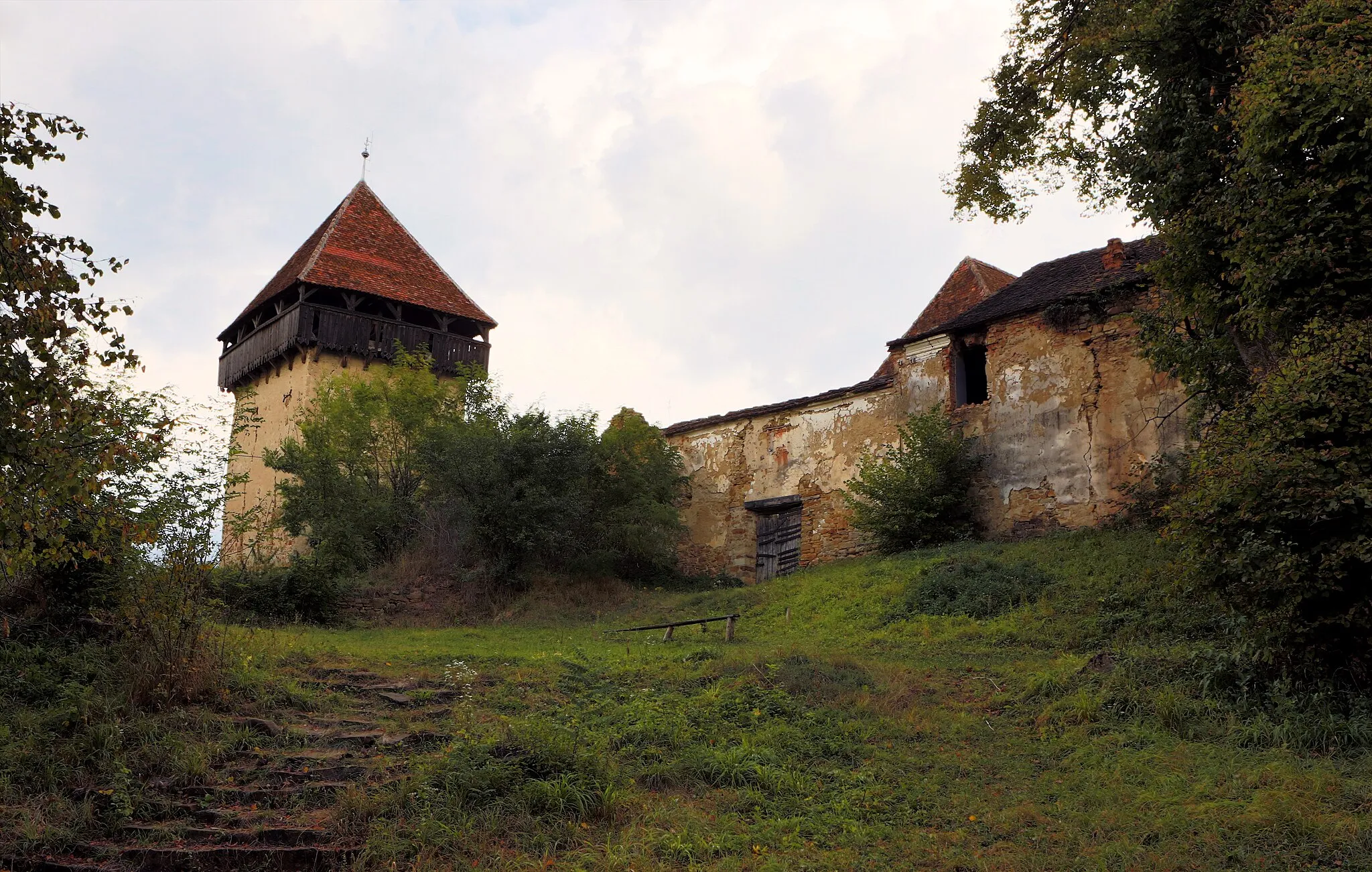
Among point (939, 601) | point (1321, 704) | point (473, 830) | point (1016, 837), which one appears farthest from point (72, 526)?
point (1321, 704)

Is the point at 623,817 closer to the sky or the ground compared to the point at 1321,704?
closer to the ground

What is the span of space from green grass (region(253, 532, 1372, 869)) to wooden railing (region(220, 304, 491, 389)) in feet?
52.8

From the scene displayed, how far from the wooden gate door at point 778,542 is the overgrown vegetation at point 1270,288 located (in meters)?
9.63

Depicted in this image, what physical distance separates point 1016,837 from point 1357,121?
6637 millimetres

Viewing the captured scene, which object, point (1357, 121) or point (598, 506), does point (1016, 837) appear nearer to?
point (1357, 121)

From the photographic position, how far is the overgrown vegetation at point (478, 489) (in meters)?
17.8

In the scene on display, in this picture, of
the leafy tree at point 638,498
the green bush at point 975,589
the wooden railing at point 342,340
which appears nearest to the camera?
the green bush at point 975,589

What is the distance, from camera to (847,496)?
18219 millimetres

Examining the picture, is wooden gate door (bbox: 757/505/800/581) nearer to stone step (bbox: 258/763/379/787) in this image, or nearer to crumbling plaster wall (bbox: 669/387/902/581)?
crumbling plaster wall (bbox: 669/387/902/581)

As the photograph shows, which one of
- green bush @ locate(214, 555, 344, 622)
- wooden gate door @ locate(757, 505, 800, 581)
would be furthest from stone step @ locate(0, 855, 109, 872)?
wooden gate door @ locate(757, 505, 800, 581)

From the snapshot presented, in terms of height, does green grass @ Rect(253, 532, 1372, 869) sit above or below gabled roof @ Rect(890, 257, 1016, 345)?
below

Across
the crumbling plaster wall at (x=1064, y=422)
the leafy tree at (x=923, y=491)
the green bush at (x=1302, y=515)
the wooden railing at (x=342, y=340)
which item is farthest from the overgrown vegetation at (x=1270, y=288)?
the wooden railing at (x=342, y=340)

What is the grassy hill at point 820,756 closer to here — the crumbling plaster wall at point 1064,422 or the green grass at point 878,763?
the green grass at point 878,763

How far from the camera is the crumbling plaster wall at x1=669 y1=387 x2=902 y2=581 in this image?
1923cm
